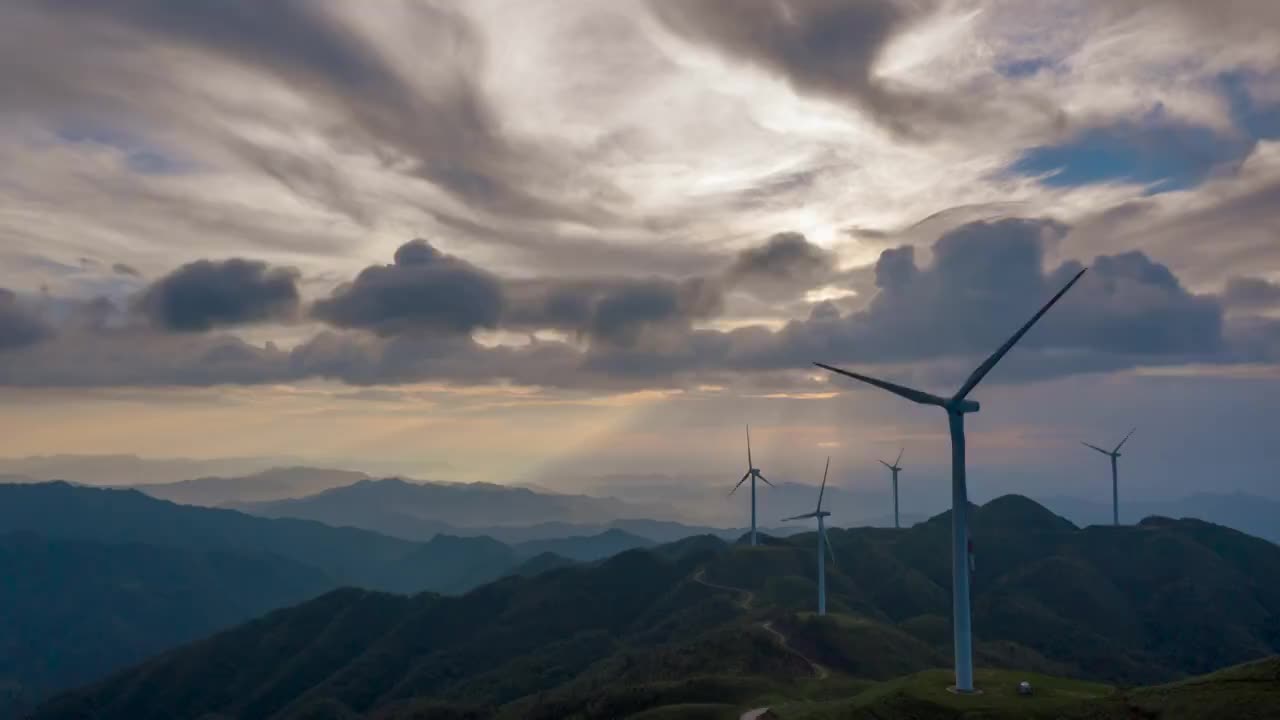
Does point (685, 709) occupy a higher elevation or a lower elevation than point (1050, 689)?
lower

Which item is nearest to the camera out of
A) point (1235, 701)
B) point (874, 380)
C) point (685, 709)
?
point (1235, 701)

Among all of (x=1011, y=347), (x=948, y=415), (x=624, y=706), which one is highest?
(x=1011, y=347)

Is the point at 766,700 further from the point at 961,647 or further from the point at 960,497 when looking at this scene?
the point at 960,497

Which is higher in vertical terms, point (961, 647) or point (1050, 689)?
point (961, 647)

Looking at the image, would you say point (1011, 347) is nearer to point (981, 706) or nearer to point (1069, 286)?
point (1069, 286)

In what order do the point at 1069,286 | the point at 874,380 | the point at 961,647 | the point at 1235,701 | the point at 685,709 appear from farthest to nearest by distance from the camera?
the point at 685,709, the point at 874,380, the point at 961,647, the point at 1069,286, the point at 1235,701

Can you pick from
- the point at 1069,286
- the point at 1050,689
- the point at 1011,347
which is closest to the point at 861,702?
the point at 1050,689

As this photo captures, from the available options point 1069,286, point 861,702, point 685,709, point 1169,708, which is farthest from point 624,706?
point 1069,286

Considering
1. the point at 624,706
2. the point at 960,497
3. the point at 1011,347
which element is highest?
the point at 1011,347

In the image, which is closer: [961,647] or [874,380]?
[961,647]
